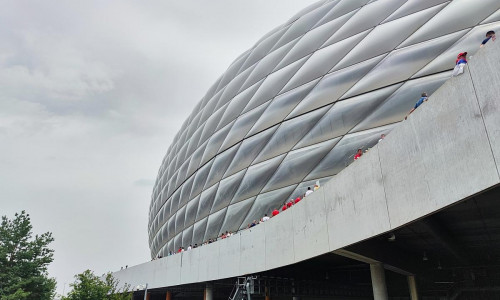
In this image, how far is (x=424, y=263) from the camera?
15.0 m

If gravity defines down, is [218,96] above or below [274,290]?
above

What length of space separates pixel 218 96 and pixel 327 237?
2383cm

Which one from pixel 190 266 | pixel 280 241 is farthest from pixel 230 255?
pixel 190 266

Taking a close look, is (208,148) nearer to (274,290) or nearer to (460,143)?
(274,290)

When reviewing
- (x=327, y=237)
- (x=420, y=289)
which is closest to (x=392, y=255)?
(x=327, y=237)

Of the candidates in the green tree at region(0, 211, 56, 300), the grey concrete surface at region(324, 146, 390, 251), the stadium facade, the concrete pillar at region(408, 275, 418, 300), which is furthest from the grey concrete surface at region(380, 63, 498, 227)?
the green tree at region(0, 211, 56, 300)

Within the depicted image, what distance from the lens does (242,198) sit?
22219mm

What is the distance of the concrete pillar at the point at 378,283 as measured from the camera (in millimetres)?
11891

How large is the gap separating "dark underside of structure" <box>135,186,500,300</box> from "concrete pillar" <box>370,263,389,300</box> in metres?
0.28

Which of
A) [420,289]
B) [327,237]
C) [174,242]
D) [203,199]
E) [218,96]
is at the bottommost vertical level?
[420,289]

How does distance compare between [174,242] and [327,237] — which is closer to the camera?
[327,237]

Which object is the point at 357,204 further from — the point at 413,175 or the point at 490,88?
the point at 490,88

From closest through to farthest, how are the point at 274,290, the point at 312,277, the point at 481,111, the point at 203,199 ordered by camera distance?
the point at 481,111, the point at 274,290, the point at 312,277, the point at 203,199

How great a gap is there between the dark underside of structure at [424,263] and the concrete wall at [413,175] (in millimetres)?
1311
